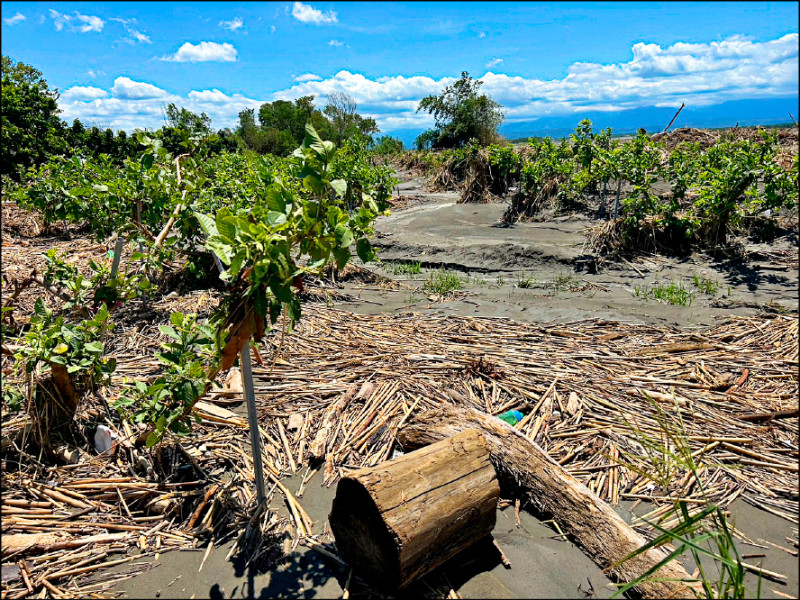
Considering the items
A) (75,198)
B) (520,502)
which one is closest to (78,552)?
(520,502)

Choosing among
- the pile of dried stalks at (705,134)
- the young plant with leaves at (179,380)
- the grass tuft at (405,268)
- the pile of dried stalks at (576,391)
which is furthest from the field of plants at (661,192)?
the young plant with leaves at (179,380)

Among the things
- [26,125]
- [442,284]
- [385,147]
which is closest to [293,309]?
[442,284]

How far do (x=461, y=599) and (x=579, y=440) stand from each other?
1.80 meters

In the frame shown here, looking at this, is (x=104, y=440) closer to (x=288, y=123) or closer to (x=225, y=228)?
(x=225, y=228)

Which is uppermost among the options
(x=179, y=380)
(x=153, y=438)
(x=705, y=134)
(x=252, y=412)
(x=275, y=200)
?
(x=705, y=134)

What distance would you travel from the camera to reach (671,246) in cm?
1005

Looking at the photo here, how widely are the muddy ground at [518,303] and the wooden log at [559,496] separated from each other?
0.11 meters

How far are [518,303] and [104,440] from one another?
5627 millimetres

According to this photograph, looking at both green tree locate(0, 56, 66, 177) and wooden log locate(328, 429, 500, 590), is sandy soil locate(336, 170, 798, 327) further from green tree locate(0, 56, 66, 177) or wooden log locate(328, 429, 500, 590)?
green tree locate(0, 56, 66, 177)

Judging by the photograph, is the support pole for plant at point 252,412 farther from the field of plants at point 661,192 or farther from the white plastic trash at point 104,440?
the field of plants at point 661,192

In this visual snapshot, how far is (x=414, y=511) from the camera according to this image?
2.50 m

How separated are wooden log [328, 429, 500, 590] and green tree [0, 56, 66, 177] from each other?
60.7ft

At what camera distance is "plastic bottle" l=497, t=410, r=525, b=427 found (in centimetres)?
412

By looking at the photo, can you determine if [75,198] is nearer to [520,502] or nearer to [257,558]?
[257,558]
